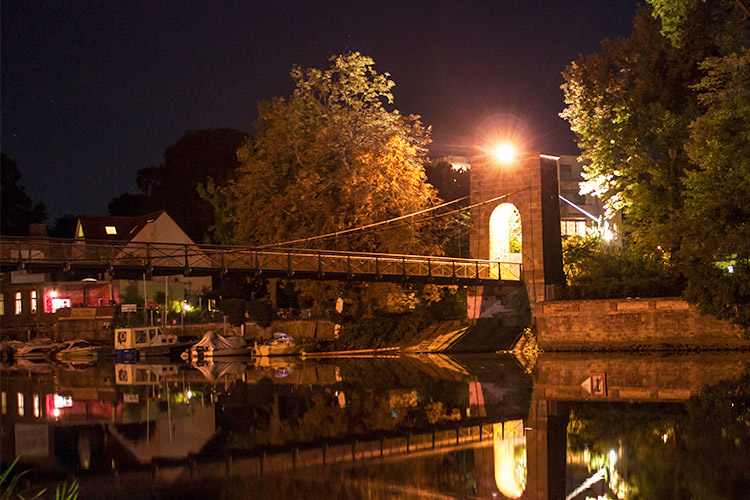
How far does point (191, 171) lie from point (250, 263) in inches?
A: 1236

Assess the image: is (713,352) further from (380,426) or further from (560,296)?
(380,426)

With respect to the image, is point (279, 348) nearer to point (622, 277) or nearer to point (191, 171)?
point (622, 277)

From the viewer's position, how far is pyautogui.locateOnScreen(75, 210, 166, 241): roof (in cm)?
→ 5141

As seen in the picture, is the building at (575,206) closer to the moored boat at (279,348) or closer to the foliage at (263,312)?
the moored boat at (279,348)

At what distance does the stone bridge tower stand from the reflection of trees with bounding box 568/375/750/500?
1733 centimetres

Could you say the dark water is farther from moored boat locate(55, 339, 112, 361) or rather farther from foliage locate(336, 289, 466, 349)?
moored boat locate(55, 339, 112, 361)

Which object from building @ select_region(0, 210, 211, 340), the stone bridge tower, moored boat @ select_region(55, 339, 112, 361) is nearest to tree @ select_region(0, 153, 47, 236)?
building @ select_region(0, 210, 211, 340)

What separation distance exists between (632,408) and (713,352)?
12.5 m

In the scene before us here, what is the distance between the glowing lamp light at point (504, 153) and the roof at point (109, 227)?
23.2 metres

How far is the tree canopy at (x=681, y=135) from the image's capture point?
78.4 ft

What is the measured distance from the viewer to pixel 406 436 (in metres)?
11.7

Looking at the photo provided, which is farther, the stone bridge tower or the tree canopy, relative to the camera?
the stone bridge tower

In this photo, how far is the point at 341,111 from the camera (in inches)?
1375

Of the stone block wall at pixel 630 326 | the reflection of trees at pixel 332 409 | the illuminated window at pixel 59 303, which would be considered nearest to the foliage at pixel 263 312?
the stone block wall at pixel 630 326
